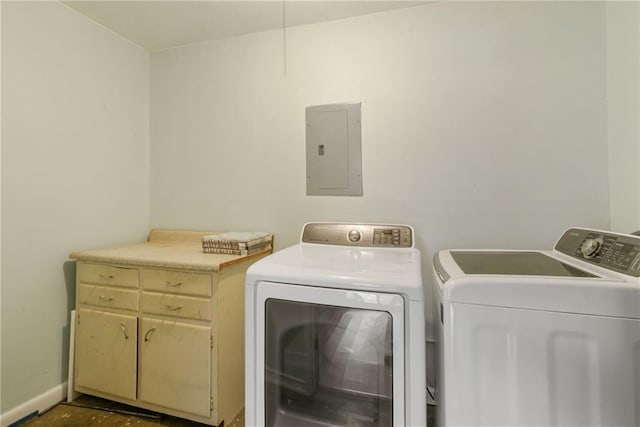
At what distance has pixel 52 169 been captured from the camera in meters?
1.69

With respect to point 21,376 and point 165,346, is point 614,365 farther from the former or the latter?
point 21,376

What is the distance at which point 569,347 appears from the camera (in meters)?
0.83

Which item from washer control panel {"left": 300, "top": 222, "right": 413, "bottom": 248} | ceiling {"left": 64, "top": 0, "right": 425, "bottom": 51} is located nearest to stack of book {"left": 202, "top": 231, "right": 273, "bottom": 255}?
washer control panel {"left": 300, "top": 222, "right": 413, "bottom": 248}

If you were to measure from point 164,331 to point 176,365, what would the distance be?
19cm

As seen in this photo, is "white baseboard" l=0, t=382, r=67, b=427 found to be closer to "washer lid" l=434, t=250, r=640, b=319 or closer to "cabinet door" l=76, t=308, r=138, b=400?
"cabinet door" l=76, t=308, r=138, b=400

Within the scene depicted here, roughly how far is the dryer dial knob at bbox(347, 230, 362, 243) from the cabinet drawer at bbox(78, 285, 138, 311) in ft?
4.00

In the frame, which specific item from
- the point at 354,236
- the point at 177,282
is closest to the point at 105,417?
the point at 177,282

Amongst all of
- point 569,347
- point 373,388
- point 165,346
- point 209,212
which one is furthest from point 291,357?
point 209,212

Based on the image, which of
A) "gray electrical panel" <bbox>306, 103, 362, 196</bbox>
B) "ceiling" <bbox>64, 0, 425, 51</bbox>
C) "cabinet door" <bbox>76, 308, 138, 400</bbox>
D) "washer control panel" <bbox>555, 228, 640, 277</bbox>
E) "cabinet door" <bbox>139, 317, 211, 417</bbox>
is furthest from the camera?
"gray electrical panel" <bbox>306, 103, 362, 196</bbox>

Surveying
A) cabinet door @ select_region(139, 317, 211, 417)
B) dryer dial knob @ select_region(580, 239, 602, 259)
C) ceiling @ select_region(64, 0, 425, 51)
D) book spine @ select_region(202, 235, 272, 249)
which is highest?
ceiling @ select_region(64, 0, 425, 51)

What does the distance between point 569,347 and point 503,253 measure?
0.57m

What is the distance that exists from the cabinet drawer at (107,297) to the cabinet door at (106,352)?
51 millimetres

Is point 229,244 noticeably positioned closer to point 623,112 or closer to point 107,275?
point 107,275

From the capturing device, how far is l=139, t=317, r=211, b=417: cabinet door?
147cm
